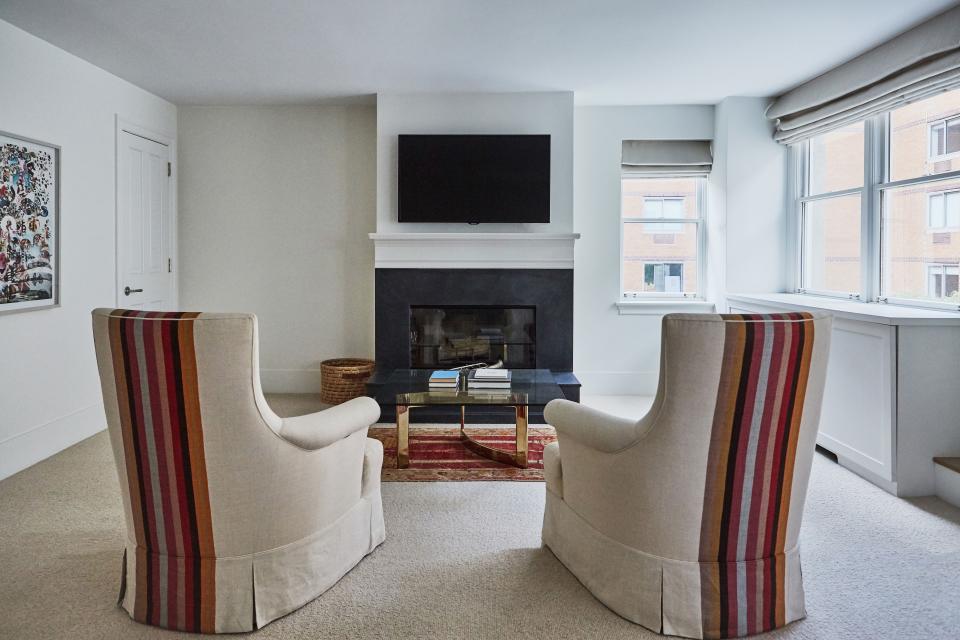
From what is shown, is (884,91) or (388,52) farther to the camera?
(388,52)

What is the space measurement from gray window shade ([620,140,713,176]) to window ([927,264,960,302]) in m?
2.17

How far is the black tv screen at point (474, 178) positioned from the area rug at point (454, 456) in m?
1.66

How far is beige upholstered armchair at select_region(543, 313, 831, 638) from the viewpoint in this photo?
→ 176 cm

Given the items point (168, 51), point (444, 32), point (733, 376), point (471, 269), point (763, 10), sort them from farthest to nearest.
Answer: point (471, 269) < point (168, 51) < point (444, 32) < point (763, 10) < point (733, 376)

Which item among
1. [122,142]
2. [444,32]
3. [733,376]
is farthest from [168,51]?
[733,376]

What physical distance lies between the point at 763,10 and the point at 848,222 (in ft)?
5.58

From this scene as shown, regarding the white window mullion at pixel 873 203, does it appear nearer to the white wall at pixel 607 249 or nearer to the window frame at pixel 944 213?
the window frame at pixel 944 213

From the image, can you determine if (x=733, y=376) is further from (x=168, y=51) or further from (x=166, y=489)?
(x=168, y=51)

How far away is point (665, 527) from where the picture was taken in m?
1.86

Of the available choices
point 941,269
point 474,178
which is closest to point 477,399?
point 474,178

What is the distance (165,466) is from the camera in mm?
1828

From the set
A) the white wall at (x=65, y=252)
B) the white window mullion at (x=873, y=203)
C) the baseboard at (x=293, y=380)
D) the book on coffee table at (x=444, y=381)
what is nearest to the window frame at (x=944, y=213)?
the white window mullion at (x=873, y=203)

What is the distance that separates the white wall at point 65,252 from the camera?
11.4 ft

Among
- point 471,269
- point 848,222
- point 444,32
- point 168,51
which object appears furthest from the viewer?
point 471,269
